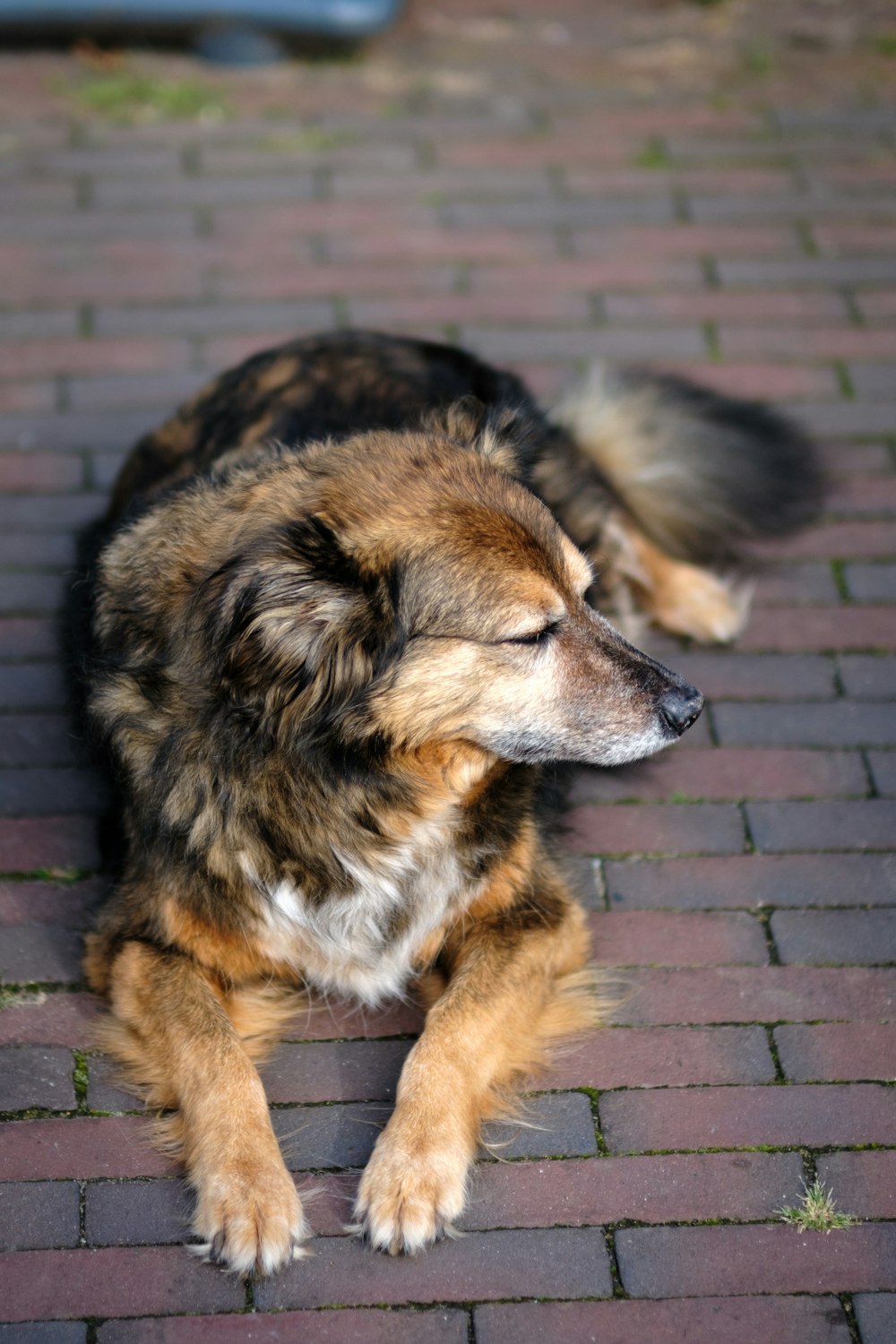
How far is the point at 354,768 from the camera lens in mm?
2645

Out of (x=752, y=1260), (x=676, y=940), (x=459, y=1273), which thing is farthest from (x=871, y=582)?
(x=459, y=1273)

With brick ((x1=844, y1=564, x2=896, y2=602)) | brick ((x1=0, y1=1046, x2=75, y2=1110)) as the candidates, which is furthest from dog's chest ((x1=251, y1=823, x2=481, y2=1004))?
brick ((x1=844, y1=564, x2=896, y2=602))

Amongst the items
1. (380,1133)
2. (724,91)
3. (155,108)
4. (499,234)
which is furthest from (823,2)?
(380,1133)

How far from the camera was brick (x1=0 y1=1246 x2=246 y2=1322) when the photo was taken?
2.54 meters

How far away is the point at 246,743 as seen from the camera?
8.70 feet

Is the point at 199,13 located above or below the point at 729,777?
above

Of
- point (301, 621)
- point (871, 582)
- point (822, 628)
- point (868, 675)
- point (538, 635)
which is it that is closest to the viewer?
point (301, 621)

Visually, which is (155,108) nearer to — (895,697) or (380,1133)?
(895,697)

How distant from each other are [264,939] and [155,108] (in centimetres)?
419

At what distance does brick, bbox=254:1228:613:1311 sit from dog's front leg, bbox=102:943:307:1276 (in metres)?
0.06

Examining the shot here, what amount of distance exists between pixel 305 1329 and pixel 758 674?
84.0 inches

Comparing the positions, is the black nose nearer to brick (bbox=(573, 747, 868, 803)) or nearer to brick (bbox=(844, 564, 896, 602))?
brick (bbox=(573, 747, 868, 803))

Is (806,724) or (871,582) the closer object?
(806,724)

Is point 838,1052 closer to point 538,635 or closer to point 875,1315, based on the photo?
point 875,1315
